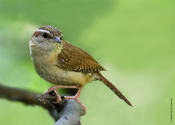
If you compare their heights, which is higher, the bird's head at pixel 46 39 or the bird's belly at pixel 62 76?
the bird's head at pixel 46 39

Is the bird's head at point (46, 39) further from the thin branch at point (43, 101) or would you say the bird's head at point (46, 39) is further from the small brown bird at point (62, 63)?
the thin branch at point (43, 101)

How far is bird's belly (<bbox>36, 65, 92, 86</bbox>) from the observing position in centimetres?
204

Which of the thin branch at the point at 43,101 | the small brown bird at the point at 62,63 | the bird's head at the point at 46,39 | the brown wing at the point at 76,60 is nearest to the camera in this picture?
the thin branch at the point at 43,101

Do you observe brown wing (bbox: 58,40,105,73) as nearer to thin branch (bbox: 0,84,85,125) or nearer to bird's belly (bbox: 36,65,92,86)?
bird's belly (bbox: 36,65,92,86)

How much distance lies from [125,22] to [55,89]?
2.66 ft

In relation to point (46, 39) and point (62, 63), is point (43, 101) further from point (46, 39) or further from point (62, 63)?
point (62, 63)

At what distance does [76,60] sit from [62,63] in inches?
3.0

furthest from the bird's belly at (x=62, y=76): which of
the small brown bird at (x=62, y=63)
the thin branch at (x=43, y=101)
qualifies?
the thin branch at (x=43, y=101)

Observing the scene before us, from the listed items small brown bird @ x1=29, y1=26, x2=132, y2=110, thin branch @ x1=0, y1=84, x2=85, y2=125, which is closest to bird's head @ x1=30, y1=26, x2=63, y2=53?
small brown bird @ x1=29, y1=26, x2=132, y2=110

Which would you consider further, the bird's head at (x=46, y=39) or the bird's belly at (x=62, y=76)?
the bird's belly at (x=62, y=76)

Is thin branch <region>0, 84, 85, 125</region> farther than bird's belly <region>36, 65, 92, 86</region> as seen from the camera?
No

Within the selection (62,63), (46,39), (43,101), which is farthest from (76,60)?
(43,101)

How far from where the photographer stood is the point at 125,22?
8.80 feet

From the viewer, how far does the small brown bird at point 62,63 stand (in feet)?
6.45
